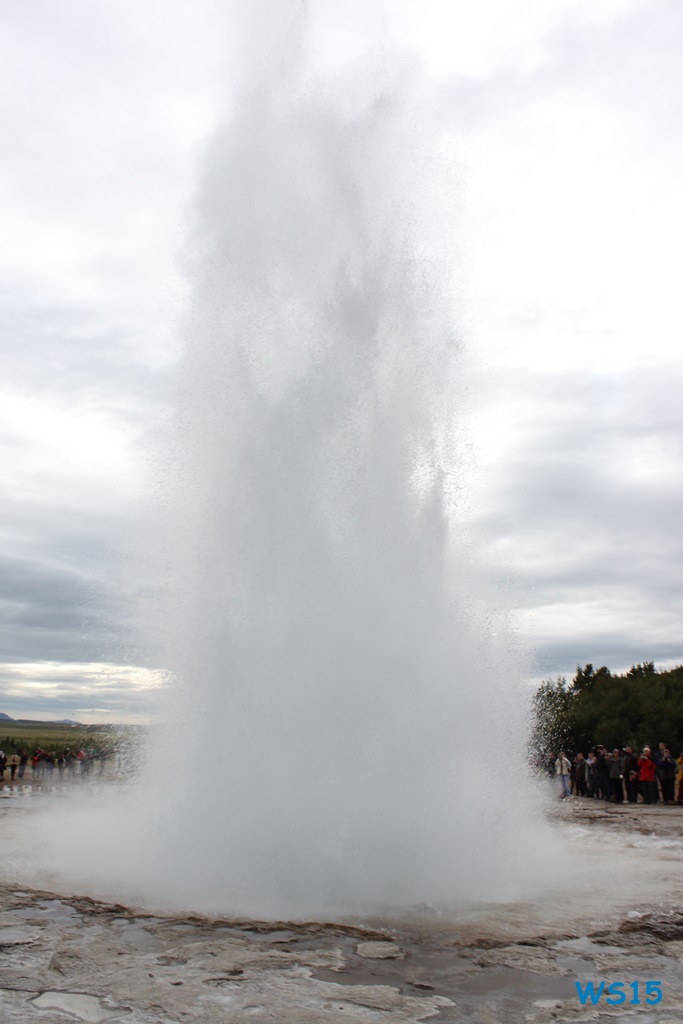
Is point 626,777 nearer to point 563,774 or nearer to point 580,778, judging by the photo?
point 563,774

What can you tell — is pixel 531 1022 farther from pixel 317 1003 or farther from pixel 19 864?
pixel 19 864

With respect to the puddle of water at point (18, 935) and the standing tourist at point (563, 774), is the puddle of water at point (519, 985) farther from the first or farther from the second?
the standing tourist at point (563, 774)

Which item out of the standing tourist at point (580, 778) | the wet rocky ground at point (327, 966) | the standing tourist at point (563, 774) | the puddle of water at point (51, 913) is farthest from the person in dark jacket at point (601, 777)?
the puddle of water at point (51, 913)

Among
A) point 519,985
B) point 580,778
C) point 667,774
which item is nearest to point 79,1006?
point 519,985

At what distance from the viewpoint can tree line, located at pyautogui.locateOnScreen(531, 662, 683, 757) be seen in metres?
32.3

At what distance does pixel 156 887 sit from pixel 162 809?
35.8 inches

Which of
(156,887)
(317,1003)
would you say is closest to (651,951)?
(317,1003)

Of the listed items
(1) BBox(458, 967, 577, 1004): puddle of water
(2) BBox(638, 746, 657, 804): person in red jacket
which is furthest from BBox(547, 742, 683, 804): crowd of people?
(1) BBox(458, 967, 577, 1004): puddle of water

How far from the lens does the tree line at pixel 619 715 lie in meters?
32.3

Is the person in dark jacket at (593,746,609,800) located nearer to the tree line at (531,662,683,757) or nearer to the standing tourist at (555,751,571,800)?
the standing tourist at (555,751,571,800)

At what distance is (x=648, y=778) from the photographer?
19.2 m

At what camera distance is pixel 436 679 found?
9.45 metres

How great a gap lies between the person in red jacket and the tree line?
847cm

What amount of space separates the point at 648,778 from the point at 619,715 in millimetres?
19161
